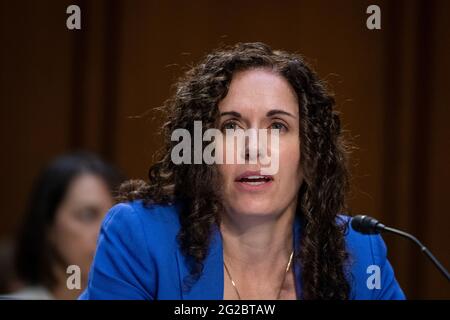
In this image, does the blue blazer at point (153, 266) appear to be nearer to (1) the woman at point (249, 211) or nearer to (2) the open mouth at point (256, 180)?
(1) the woman at point (249, 211)

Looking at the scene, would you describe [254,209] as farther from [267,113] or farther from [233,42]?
[233,42]

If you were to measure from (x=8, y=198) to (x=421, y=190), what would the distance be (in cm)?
164

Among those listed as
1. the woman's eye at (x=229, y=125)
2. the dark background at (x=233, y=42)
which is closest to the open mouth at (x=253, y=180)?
the woman's eye at (x=229, y=125)

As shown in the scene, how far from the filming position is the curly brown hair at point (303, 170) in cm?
165

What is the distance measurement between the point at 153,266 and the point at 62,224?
2.68 ft

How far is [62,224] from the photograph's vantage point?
2.28 m

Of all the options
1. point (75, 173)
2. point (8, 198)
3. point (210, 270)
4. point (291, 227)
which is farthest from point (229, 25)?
point (210, 270)

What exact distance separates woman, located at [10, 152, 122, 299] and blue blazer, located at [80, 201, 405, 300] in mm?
613

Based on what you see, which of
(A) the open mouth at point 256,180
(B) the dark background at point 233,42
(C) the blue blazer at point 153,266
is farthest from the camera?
(B) the dark background at point 233,42

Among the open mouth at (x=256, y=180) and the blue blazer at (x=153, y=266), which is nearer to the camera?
the blue blazer at (x=153, y=266)

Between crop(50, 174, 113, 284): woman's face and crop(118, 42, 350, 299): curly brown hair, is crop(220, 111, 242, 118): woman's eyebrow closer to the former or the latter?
crop(118, 42, 350, 299): curly brown hair

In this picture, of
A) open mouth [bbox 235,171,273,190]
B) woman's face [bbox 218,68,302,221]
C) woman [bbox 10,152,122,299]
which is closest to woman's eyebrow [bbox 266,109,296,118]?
woman's face [bbox 218,68,302,221]

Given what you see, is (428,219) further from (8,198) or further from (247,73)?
(8,198)

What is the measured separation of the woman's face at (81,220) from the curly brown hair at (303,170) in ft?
1.82
